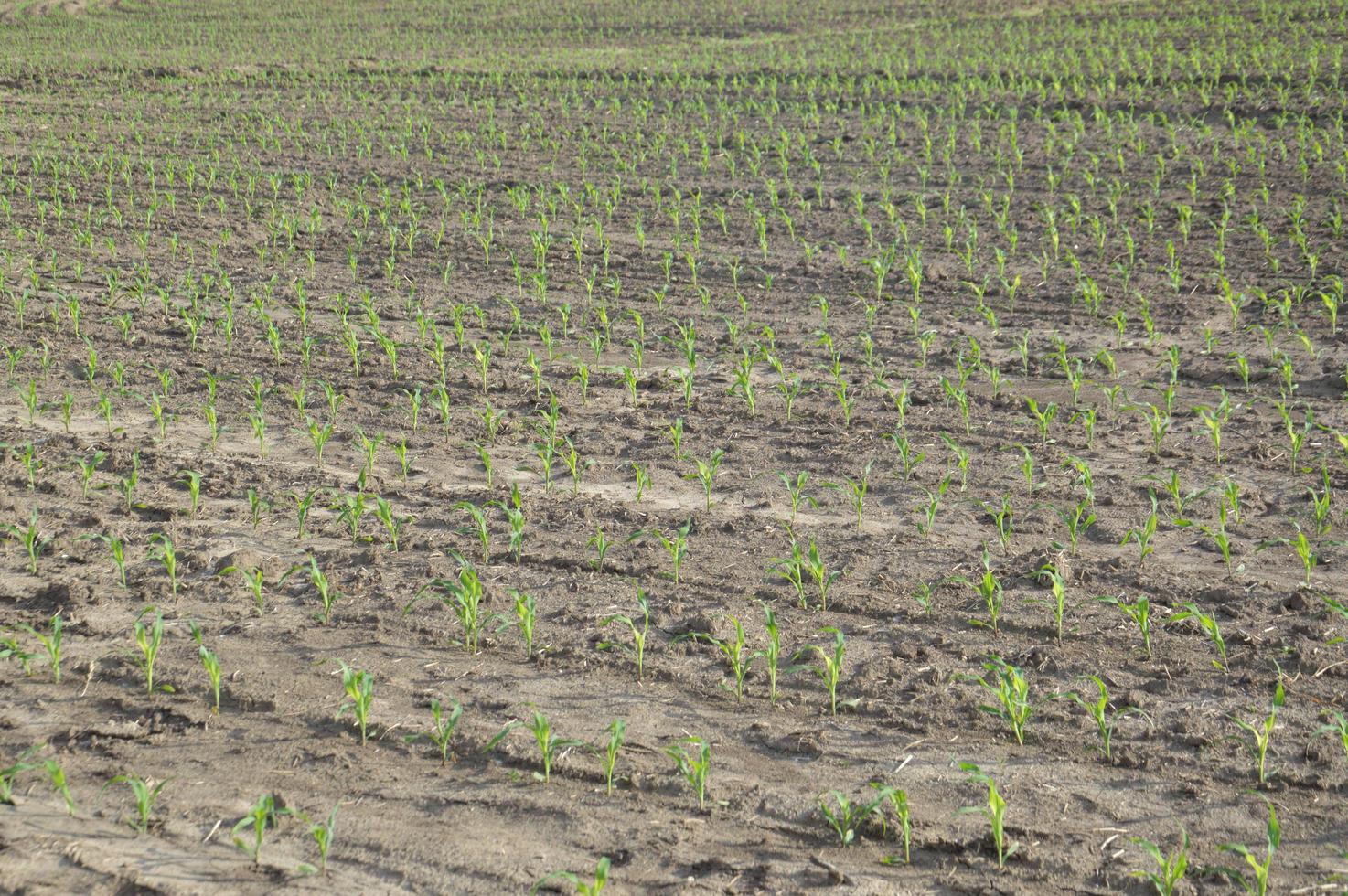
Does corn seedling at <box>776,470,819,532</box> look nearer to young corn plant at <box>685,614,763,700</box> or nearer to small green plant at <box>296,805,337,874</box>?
young corn plant at <box>685,614,763,700</box>

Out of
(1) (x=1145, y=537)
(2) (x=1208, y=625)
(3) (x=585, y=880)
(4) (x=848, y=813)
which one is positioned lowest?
(3) (x=585, y=880)

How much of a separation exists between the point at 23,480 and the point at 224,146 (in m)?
11.6

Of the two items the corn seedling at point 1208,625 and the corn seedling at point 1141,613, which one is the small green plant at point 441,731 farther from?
the corn seedling at point 1208,625

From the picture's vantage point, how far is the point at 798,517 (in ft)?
20.8

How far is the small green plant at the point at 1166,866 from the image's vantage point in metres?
3.49

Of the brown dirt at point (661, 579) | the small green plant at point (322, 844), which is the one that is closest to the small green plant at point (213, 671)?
the brown dirt at point (661, 579)

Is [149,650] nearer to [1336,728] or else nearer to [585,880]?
[585,880]

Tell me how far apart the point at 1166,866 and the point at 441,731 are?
7.64ft

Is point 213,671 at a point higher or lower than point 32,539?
lower

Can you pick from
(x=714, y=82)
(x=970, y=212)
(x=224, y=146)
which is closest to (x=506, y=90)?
(x=714, y=82)

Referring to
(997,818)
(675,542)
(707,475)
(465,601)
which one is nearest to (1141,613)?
(997,818)

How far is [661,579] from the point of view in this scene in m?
5.70

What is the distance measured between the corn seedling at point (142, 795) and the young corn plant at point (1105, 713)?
3028 mm

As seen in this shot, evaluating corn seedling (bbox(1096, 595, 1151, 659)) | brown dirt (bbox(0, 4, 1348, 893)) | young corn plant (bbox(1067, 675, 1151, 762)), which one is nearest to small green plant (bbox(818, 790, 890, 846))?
brown dirt (bbox(0, 4, 1348, 893))
